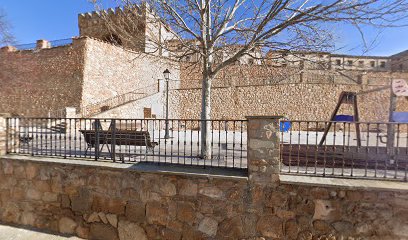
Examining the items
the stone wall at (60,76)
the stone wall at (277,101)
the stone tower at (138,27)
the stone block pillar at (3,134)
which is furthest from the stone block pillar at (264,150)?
the stone wall at (277,101)

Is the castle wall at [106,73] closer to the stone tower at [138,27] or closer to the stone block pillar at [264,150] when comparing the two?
the stone tower at [138,27]

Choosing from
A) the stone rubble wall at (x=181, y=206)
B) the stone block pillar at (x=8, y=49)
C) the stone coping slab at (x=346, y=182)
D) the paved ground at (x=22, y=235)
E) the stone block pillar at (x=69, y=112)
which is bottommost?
the paved ground at (x=22, y=235)

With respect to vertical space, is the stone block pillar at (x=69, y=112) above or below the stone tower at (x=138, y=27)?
below

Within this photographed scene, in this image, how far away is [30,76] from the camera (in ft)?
61.5

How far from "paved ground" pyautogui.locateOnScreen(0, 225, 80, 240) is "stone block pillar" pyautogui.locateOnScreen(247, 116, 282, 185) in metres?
3.96

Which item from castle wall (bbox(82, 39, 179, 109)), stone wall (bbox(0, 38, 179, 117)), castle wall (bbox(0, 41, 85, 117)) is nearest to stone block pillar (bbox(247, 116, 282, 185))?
castle wall (bbox(82, 39, 179, 109))

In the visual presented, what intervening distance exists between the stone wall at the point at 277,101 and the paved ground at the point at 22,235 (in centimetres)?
1837

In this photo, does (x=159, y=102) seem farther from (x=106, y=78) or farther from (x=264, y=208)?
(x=264, y=208)

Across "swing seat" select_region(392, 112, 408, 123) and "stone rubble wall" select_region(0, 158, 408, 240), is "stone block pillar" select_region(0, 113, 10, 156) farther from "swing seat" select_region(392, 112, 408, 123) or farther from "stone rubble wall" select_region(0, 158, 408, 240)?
"swing seat" select_region(392, 112, 408, 123)

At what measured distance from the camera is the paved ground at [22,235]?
4461mm

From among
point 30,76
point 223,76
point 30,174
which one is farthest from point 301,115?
point 30,76

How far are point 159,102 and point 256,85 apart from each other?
1029cm

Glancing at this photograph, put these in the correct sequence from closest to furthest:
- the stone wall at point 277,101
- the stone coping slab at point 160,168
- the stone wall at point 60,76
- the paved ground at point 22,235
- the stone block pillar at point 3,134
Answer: the stone coping slab at point 160,168, the paved ground at point 22,235, the stone block pillar at point 3,134, the stone wall at point 60,76, the stone wall at point 277,101

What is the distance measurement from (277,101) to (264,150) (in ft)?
67.6
